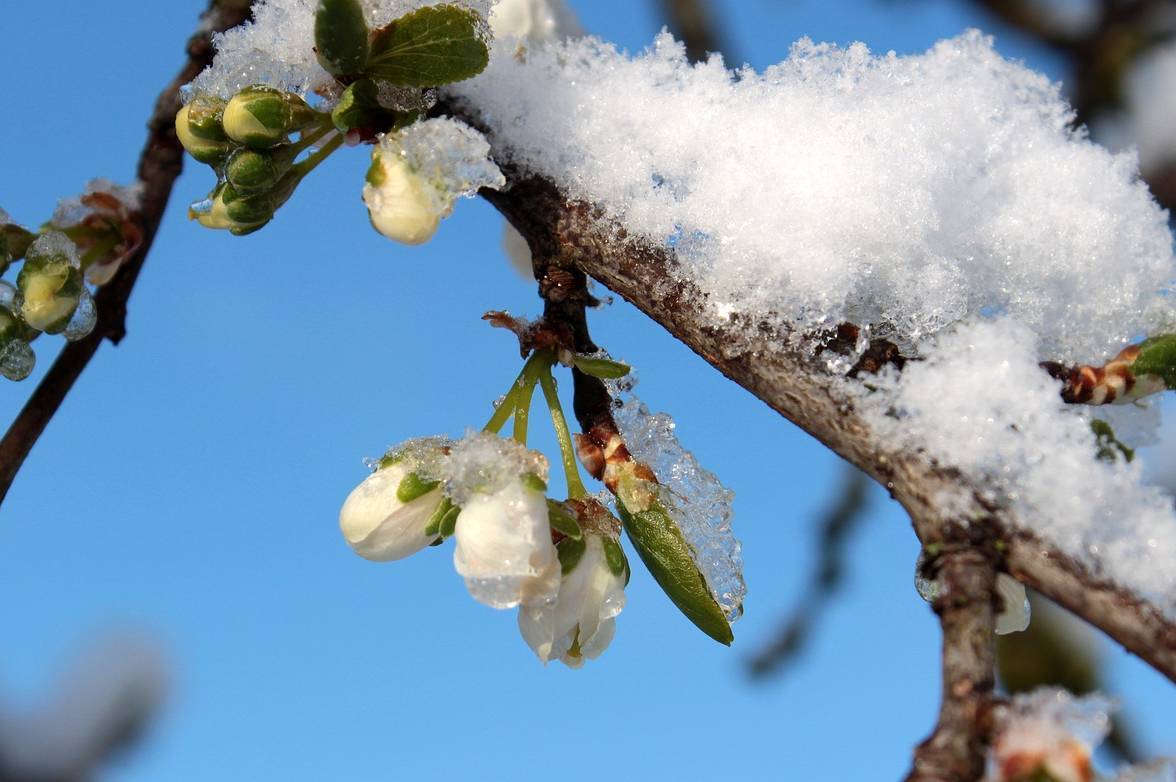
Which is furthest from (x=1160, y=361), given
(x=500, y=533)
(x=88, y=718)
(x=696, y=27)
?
(x=88, y=718)

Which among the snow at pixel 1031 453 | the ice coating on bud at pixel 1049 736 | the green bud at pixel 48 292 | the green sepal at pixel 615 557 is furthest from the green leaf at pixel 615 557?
the green bud at pixel 48 292

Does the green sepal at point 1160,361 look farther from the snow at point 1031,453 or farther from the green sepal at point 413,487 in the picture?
the green sepal at point 413,487

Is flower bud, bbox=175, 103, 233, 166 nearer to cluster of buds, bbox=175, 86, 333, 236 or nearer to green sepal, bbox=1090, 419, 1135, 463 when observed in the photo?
cluster of buds, bbox=175, 86, 333, 236

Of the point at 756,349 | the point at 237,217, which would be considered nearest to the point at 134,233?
the point at 237,217

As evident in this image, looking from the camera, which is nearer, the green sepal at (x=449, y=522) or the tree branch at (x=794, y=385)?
the tree branch at (x=794, y=385)

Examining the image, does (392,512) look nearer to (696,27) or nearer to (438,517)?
(438,517)

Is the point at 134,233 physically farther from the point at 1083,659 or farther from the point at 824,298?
the point at 1083,659
